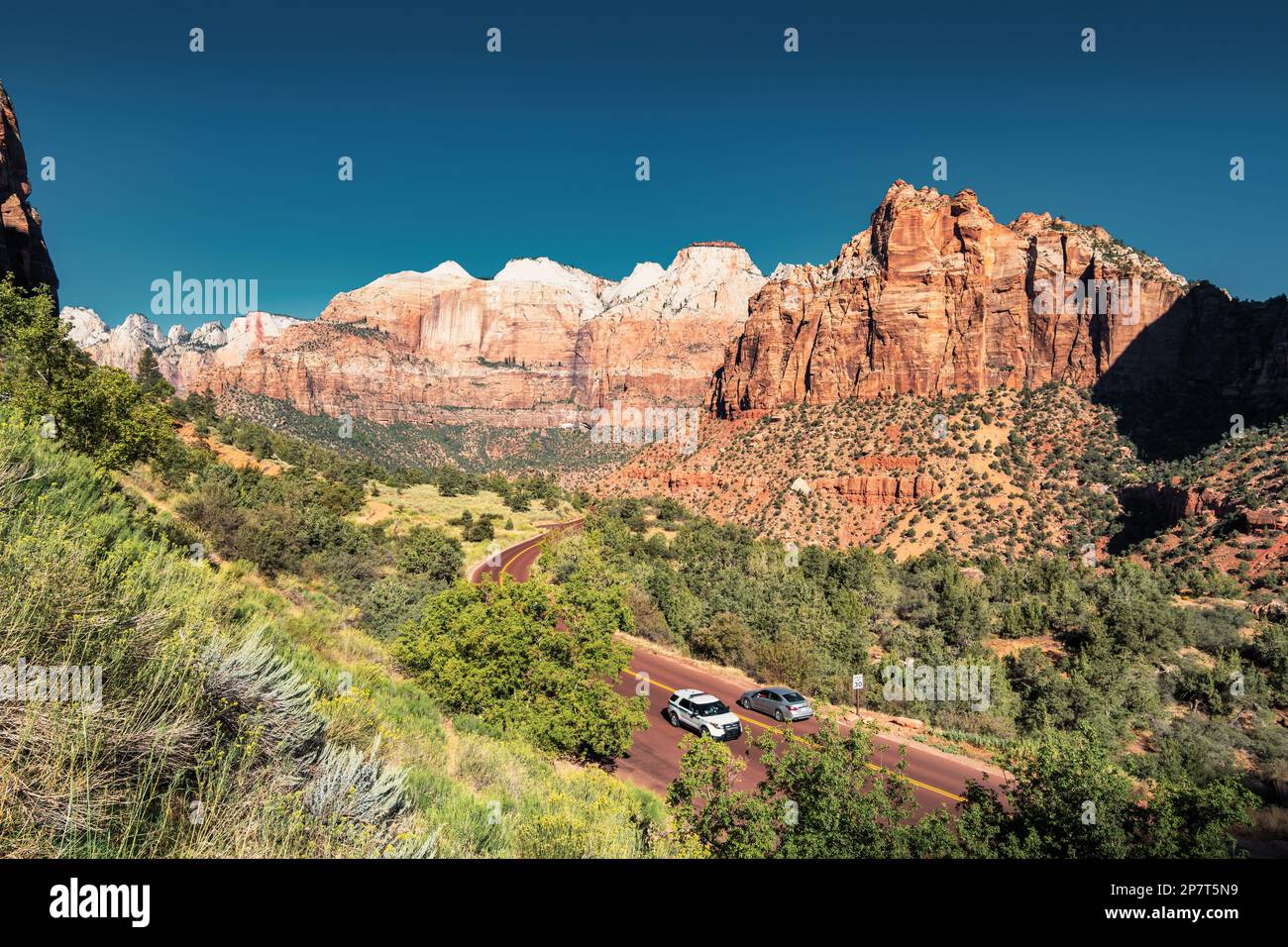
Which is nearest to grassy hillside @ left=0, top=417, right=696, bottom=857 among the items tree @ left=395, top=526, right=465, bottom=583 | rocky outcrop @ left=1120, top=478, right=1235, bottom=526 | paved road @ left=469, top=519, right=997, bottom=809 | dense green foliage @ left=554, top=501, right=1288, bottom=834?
paved road @ left=469, top=519, right=997, bottom=809

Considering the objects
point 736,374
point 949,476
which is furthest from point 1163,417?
point 736,374

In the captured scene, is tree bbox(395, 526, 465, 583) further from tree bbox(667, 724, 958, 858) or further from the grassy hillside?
tree bbox(667, 724, 958, 858)

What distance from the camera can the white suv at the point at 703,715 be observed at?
16.1 meters

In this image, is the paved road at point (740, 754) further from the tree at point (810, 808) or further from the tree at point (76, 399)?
the tree at point (76, 399)

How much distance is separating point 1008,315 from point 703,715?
83420mm

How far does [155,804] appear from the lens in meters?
3.75

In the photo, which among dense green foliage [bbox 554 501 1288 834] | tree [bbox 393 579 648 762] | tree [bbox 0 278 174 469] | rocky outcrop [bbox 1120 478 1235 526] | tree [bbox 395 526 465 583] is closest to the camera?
tree [bbox 393 579 648 762]

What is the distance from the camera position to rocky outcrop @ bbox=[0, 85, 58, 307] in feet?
155

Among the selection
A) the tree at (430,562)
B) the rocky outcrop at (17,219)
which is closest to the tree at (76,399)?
the tree at (430,562)

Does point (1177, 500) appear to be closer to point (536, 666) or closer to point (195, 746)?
point (536, 666)

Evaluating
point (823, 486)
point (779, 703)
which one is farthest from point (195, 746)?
Answer: point (823, 486)

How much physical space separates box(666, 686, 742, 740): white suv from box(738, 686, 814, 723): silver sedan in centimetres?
157

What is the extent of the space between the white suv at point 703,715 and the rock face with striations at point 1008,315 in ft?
241

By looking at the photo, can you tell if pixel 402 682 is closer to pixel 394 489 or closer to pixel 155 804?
pixel 155 804
